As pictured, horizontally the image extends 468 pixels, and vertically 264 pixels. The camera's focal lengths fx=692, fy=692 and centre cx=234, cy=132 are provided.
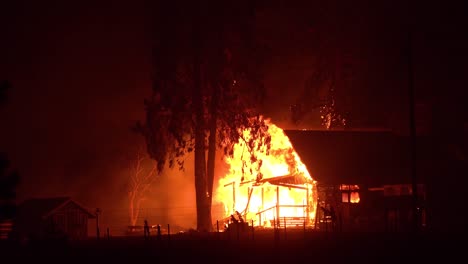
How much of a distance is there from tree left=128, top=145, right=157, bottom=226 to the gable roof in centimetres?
2153

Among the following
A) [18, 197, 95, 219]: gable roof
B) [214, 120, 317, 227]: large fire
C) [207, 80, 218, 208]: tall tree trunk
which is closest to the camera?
[207, 80, 218, 208]: tall tree trunk

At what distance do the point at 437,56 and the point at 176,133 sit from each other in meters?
18.2

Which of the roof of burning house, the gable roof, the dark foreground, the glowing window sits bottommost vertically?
the dark foreground

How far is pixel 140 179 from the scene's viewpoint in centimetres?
7275

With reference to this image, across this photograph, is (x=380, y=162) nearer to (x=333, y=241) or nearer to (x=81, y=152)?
(x=333, y=241)

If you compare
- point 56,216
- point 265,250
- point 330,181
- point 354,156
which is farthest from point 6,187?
point 56,216

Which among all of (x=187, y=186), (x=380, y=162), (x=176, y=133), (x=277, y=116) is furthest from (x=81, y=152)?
(x=380, y=162)

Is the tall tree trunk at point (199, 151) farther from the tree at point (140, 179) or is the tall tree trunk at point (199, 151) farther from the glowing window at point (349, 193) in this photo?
the tree at point (140, 179)

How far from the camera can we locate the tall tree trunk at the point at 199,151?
41.8m

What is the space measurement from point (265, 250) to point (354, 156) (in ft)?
56.5

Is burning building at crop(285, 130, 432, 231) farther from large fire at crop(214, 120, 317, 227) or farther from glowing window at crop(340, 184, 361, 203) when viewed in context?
large fire at crop(214, 120, 317, 227)

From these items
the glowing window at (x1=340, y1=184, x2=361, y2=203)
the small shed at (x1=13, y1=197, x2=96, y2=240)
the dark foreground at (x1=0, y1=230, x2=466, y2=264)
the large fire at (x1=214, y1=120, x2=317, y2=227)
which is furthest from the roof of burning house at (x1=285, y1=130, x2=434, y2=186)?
the small shed at (x1=13, y1=197, x2=96, y2=240)

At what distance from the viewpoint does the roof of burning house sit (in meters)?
40.7

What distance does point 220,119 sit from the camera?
145 feet
